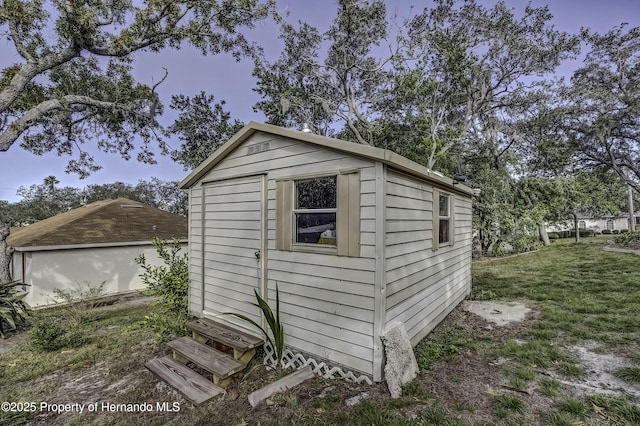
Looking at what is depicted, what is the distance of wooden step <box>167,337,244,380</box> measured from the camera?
3.33 metres

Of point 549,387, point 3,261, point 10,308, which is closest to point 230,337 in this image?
point 549,387

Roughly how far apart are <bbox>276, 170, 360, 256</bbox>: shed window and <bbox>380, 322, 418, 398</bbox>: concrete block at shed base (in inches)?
37.0

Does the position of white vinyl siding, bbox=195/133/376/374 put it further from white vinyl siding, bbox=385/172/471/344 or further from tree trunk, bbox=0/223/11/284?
tree trunk, bbox=0/223/11/284

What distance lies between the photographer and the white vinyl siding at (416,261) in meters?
3.38

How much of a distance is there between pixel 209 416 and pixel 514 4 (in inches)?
711

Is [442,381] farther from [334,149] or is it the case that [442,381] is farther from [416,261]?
[334,149]

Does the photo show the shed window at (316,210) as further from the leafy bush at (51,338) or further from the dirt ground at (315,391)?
the leafy bush at (51,338)

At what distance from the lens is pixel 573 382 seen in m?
3.12

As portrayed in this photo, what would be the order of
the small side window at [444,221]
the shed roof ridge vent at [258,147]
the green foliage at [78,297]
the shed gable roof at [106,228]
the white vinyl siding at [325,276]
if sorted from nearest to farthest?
the white vinyl siding at [325,276], the shed roof ridge vent at [258,147], the small side window at [444,221], the green foliage at [78,297], the shed gable roof at [106,228]

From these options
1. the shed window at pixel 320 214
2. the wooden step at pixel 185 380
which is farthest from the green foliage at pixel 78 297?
the shed window at pixel 320 214

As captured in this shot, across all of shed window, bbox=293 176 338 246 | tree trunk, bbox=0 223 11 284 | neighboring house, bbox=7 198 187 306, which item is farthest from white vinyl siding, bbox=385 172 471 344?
neighboring house, bbox=7 198 187 306

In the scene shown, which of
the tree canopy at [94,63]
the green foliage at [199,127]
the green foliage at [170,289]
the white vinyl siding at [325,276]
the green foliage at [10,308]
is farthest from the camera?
the green foliage at [199,127]

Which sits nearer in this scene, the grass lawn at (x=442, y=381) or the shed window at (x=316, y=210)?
the grass lawn at (x=442, y=381)

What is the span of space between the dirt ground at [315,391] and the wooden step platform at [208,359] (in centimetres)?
22
